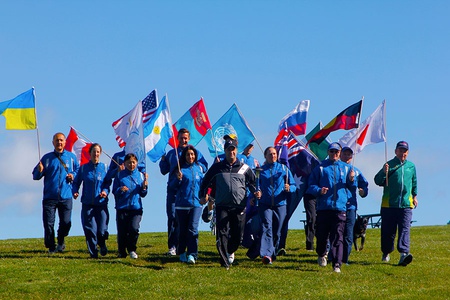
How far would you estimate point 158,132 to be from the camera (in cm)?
2142

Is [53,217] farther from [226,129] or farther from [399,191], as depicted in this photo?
[399,191]

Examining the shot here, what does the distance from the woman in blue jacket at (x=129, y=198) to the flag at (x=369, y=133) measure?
476 cm

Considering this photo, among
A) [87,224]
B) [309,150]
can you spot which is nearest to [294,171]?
[309,150]

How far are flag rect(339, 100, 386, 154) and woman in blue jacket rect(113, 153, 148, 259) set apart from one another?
15.6 feet

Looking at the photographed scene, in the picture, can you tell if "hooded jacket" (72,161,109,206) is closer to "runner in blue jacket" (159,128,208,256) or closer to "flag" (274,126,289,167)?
"runner in blue jacket" (159,128,208,256)

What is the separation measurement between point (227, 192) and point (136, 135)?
321 centimetres

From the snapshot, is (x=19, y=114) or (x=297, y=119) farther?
(x=297, y=119)

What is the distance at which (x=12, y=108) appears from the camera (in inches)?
861

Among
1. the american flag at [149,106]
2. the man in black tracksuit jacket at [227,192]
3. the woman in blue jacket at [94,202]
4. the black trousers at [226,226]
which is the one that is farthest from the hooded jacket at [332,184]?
the american flag at [149,106]

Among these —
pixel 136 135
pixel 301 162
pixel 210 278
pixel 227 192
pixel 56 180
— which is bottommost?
pixel 210 278

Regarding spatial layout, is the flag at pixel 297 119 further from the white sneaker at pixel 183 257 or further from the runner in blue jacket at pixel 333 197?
the white sneaker at pixel 183 257

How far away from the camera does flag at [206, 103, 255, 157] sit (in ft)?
71.8

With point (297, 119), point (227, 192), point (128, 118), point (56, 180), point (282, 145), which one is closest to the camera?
point (227, 192)

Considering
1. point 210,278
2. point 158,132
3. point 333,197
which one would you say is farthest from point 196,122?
point 210,278
